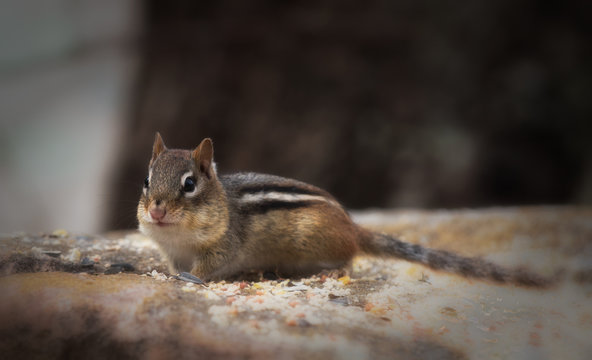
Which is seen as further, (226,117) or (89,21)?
(89,21)

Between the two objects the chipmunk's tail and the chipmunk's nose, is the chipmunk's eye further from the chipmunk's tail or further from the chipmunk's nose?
the chipmunk's tail

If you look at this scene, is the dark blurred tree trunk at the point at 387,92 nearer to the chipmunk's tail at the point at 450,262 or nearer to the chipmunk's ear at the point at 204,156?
the chipmunk's tail at the point at 450,262

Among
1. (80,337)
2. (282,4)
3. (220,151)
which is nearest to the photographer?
(80,337)

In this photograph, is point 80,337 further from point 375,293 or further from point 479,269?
point 479,269

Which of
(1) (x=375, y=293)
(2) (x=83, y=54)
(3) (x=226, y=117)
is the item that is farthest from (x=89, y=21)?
(1) (x=375, y=293)

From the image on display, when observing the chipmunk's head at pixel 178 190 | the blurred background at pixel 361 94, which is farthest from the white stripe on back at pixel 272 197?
the blurred background at pixel 361 94

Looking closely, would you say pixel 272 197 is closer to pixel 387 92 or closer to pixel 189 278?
pixel 189 278

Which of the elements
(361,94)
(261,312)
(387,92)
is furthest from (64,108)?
(261,312)
